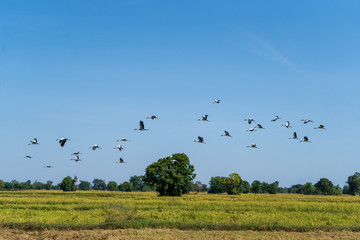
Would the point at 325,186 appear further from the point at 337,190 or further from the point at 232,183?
the point at 232,183

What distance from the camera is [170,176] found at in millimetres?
67500

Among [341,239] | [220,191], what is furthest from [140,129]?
[220,191]

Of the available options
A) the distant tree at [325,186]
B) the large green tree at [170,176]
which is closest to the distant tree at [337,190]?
the distant tree at [325,186]

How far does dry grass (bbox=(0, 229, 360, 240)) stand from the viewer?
826 inches

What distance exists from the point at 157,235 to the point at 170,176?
4659 cm

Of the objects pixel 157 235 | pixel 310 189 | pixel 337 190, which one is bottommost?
pixel 157 235

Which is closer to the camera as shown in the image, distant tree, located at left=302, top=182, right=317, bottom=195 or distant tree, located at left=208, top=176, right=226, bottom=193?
distant tree, located at left=208, top=176, right=226, bottom=193

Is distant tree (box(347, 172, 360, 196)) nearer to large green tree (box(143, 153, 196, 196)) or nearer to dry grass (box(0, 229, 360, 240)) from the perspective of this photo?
large green tree (box(143, 153, 196, 196))

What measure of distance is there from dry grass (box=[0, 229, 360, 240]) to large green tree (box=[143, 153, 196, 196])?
141 ft

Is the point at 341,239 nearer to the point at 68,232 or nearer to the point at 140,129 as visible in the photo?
the point at 140,129

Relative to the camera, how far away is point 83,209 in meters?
38.6

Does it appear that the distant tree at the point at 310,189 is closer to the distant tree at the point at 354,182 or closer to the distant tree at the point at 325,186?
the distant tree at the point at 325,186

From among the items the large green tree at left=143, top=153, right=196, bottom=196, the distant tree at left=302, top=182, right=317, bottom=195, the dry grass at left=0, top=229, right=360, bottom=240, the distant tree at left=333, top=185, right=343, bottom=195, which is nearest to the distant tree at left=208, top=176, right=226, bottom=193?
the distant tree at left=302, top=182, right=317, bottom=195

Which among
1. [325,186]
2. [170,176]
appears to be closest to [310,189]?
[325,186]
